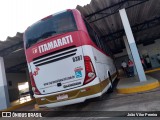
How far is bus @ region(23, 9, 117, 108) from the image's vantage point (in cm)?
581

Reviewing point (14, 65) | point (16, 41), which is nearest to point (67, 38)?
point (16, 41)

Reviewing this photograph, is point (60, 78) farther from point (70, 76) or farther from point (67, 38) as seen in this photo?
point (67, 38)

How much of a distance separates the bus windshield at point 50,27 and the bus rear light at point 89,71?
45.3 inches

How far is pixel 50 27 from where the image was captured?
6.41m

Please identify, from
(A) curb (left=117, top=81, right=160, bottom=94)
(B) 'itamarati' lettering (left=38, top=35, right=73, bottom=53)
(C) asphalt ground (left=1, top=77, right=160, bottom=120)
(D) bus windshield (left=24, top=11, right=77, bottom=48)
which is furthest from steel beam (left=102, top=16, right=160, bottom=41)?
(B) 'itamarati' lettering (left=38, top=35, right=73, bottom=53)

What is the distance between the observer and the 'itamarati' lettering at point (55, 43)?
19.8ft

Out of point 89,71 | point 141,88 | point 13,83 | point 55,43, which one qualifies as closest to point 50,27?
point 55,43

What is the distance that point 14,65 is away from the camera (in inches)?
920

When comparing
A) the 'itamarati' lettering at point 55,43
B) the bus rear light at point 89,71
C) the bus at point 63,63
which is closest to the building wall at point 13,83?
the bus at point 63,63

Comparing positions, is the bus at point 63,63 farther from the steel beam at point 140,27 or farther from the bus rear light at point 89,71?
the steel beam at point 140,27

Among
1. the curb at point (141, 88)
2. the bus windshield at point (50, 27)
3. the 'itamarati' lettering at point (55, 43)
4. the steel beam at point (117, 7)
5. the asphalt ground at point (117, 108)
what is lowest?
the asphalt ground at point (117, 108)

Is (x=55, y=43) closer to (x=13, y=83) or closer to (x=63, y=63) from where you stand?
(x=63, y=63)

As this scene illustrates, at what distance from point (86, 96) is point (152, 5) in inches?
392

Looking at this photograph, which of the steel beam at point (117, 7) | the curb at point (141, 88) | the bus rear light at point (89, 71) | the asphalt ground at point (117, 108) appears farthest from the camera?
the steel beam at point (117, 7)
